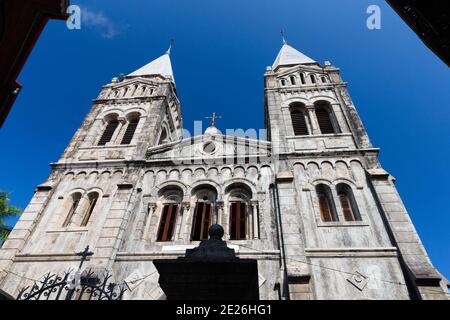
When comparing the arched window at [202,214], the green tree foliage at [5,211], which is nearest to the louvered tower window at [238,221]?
the arched window at [202,214]

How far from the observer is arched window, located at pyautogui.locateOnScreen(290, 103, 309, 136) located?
1617 centimetres

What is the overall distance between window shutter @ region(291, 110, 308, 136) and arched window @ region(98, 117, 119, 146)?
41.3 feet

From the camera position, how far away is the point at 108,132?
17.8 metres

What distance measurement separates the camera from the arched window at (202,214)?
38.4ft

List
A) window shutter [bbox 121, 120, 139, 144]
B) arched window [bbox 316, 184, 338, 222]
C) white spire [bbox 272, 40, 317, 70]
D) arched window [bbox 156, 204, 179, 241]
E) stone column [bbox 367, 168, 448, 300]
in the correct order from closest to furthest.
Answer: stone column [bbox 367, 168, 448, 300]
arched window [bbox 316, 184, 338, 222]
arched window [bbox 156, 204, 179, 241]
window shutter [bbox 121, 120, 139, 144]
white spire [bbox 272, 40, 317, 70]

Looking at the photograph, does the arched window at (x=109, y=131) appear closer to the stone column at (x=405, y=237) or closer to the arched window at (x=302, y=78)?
the arched window at (x=302, y=78)

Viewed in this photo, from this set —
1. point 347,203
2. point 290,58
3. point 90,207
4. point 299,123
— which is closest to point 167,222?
point 90,207

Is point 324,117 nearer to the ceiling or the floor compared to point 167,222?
nearer to the ceiling

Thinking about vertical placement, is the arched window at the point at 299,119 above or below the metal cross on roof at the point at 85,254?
above

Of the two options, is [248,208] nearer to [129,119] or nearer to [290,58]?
[129,119]

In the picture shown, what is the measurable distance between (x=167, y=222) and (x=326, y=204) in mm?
7846

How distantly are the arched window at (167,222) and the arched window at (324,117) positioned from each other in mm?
10384

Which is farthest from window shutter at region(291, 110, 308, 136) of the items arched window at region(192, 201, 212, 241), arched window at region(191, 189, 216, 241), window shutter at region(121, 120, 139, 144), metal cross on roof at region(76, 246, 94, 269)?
metal cross on roof at region(76, 246, 94, 269)

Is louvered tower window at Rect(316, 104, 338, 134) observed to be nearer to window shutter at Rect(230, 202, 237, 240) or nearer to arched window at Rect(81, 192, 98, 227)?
window shutter at Rect(230, 202, 237, 240)
